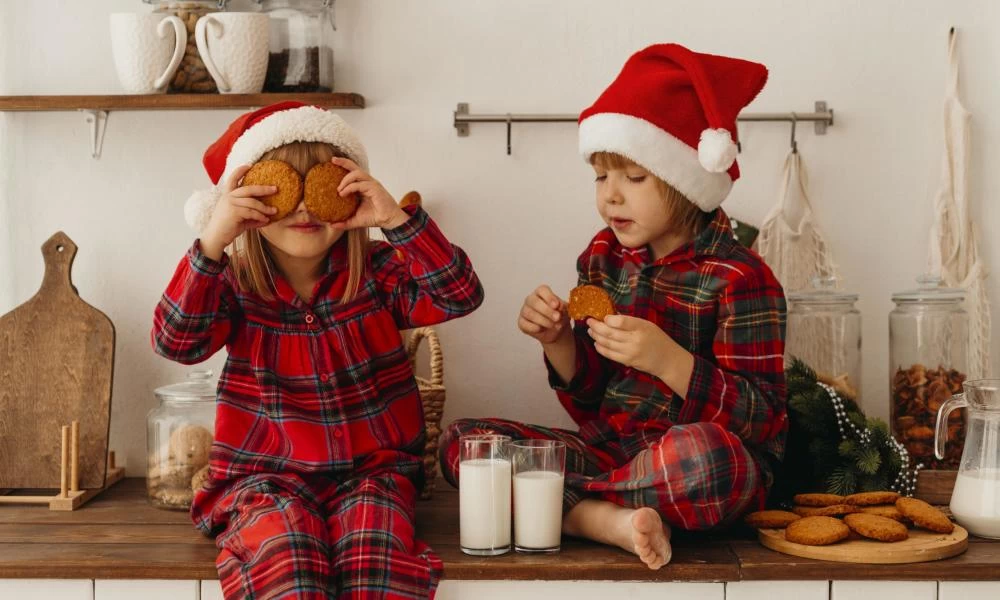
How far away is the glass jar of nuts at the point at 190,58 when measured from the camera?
172cm

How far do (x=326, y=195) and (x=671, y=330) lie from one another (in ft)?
1.77

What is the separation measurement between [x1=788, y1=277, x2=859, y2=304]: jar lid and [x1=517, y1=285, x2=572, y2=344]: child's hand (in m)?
0.43

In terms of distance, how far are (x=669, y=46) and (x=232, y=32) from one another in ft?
2.17

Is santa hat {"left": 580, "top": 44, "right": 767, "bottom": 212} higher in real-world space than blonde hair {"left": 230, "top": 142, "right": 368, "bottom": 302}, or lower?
higher

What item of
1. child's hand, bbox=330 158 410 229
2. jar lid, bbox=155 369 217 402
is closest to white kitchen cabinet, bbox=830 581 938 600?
child's hand, bbox=330 158 410 229

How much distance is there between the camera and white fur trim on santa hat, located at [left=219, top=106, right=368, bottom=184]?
58.5 inches

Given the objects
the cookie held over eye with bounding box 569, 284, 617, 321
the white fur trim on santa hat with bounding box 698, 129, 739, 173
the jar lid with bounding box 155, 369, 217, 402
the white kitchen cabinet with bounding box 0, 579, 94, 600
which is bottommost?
the white kitchen cabinet with bounding box 0, 579, 94, 600

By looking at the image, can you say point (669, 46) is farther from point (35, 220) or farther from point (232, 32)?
point (35, 220)

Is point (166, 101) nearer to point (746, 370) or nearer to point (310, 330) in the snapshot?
point (310, 330)

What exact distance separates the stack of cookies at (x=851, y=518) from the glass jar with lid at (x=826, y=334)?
0.32 m

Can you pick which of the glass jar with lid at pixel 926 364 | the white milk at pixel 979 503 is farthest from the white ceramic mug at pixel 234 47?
the white milk at pixel 979 503

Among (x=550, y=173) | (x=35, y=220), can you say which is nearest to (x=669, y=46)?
(x=550, y=173)

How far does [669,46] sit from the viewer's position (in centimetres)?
155

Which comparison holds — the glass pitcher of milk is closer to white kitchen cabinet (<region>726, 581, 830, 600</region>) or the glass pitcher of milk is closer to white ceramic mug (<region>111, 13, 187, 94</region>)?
white kitchen cabinet (<region>726, 581, 830, 600</region>)
